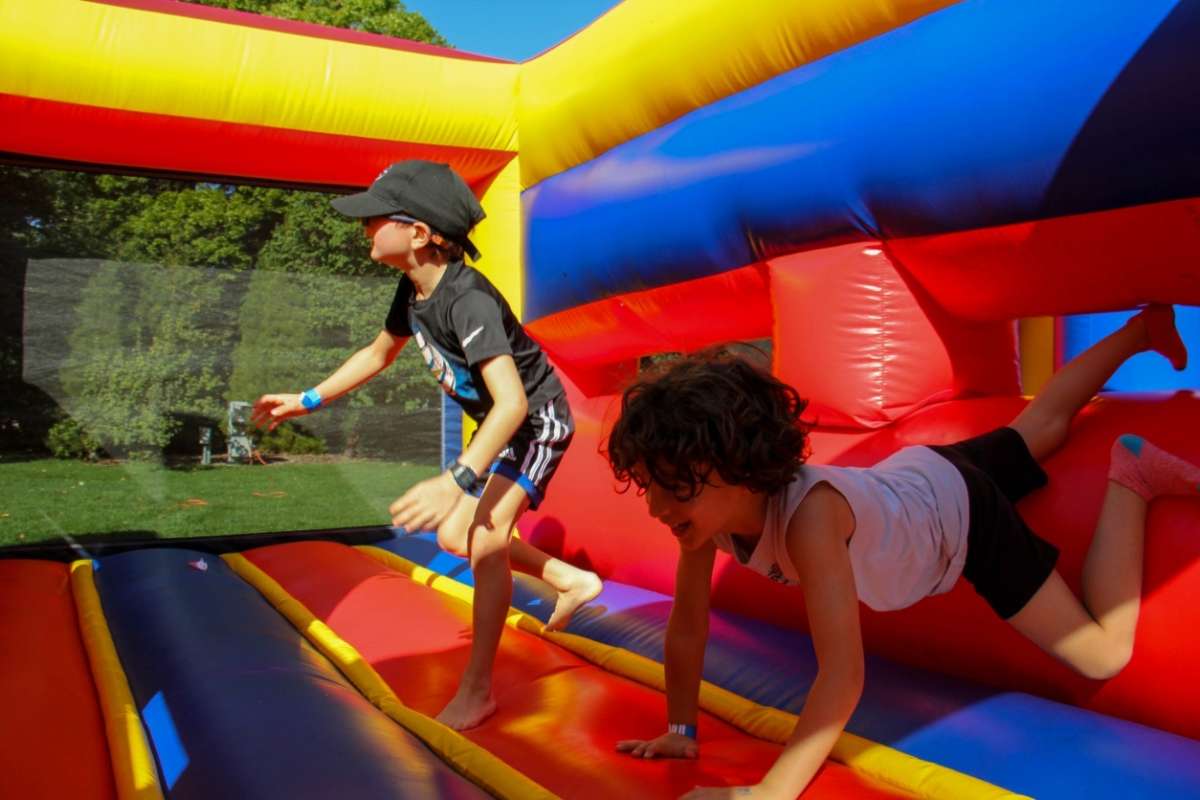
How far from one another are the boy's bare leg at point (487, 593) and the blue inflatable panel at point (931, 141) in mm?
875

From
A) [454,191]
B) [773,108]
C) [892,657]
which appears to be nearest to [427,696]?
[892,657]

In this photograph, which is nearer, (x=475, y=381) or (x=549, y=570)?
(x=475, y=381)

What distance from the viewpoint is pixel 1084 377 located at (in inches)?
74.1

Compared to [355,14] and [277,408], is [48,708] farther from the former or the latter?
[355,14]

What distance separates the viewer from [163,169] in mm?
3809

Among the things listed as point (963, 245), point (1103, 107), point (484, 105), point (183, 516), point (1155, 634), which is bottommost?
point (183, 516)

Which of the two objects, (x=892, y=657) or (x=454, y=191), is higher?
(x=454, y=191)

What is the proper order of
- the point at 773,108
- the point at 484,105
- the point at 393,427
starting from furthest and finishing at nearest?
the point at 393,427, the point at 484,105, the point at 773,108

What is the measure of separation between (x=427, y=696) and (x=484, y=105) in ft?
7.73

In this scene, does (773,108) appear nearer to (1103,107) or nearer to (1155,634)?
(1103,107)

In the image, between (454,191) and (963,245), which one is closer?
(963,245)

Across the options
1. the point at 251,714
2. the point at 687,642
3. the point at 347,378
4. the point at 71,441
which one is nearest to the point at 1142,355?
the point at 687,642

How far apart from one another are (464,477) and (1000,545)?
2.85 ft

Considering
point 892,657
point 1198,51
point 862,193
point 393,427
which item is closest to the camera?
point 1198,51
